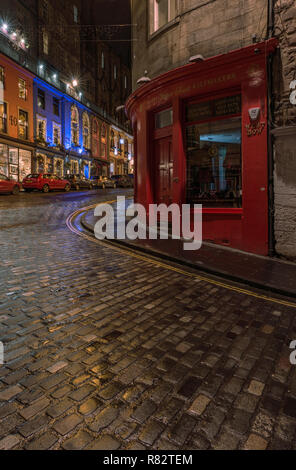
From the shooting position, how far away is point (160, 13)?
10516 mm

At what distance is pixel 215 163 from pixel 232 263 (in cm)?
371

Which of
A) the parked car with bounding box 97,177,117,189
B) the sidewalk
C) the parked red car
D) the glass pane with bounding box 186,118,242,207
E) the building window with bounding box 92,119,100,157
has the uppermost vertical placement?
the building window with bounding box 92,119,100,157

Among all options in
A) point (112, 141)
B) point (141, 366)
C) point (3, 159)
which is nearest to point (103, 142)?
point (112, 141)

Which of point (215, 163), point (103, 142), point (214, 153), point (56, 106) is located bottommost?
point (215, 163)

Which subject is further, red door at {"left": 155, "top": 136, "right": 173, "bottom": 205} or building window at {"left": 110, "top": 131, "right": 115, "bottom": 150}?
building window at {"left": 110, "top": 131, "right": 115, "bottom": 150}

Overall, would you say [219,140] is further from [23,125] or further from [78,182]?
[23,125]

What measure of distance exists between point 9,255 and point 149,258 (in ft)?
9.82

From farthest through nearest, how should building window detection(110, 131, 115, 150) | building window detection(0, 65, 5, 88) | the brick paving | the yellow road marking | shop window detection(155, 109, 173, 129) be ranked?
building window detection(110, 131, 115, 150) → building window detection(0, 65, 5, 88) → shop window detection(155, 109, 173, 129) → the yellow road marking → the brick paving

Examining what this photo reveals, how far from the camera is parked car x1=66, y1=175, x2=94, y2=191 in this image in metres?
31.9

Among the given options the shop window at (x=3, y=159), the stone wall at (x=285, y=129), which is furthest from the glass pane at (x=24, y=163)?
the stone wall at (x=285, y=129)

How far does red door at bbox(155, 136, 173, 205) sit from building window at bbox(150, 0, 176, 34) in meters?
3.89

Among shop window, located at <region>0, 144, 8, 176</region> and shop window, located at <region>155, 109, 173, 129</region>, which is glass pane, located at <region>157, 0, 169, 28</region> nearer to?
shop window, located at <region>155, 109, 173, 129</region>

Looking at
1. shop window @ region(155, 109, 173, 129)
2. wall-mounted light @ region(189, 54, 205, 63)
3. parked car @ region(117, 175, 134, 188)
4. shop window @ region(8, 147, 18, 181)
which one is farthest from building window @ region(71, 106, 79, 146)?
wall-mounted light @ region(189, 54, 205, 63)

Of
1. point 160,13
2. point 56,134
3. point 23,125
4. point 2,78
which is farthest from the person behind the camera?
point 56,134
